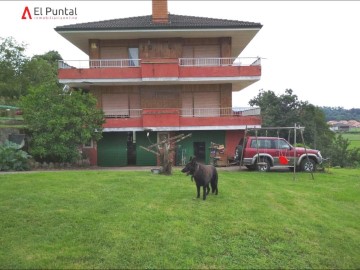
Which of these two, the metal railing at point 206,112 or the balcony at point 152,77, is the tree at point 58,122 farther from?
the metal railing at point 206,112

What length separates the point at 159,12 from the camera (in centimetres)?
2586

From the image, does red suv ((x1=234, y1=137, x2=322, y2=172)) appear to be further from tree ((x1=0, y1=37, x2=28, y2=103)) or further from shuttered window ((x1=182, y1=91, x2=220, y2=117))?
tree ((x1=0, y1=37, x2=28, y2=103))

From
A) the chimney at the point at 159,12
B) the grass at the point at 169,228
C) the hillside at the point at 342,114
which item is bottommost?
the grass at the point at 169,228

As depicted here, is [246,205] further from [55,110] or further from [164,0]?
[164,0]

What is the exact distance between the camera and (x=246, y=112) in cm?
2606

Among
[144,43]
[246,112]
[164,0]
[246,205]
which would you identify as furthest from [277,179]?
[164,0]

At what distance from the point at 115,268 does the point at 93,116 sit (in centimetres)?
1593

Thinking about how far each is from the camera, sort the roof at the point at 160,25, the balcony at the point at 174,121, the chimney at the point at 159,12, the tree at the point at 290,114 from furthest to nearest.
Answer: the tree at the point at 290,114 → the chimney at the point at 159,12 → the roof at the point at 160,25 → the balcony at the point at 174,121

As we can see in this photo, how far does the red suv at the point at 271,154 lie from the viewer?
1920 cm

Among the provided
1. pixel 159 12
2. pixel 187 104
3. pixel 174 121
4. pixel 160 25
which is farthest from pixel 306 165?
pixel 159 12

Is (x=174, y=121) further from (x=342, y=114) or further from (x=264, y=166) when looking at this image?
(x=342, y=114)

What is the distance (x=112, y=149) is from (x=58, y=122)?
17.8 ft

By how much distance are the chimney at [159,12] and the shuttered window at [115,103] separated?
5846mm

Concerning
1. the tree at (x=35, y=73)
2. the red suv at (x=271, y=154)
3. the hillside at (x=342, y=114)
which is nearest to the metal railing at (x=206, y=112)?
the red suv at (x=271, y=154)
